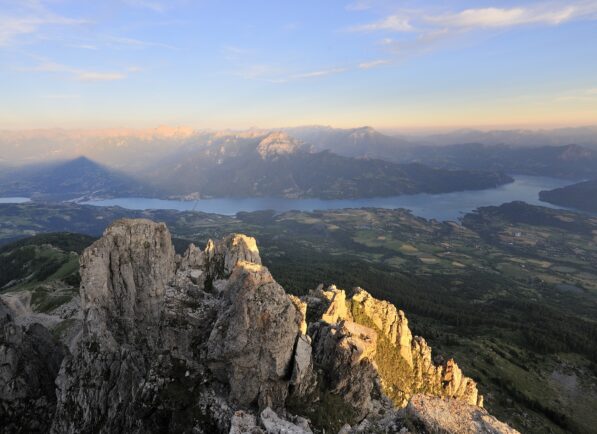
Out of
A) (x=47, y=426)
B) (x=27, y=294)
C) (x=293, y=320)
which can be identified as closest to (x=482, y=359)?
(x=293, y=320)

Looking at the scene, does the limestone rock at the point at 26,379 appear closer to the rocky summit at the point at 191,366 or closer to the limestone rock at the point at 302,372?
the rocky summit at the point at 191,366

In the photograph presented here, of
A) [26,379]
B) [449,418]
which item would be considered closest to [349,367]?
[449,418]

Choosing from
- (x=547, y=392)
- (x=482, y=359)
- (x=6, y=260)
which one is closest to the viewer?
(x=547, y=392)

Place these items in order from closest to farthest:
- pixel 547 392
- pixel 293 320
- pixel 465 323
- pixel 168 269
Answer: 1. pixel 293 320
2. pixel 168 269
3. pixel 547 392
4. pixel 465 323

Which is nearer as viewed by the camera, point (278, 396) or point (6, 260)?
point (278, 396)

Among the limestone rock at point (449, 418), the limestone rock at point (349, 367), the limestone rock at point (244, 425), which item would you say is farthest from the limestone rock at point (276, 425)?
the limestone rock at point (349, 367)

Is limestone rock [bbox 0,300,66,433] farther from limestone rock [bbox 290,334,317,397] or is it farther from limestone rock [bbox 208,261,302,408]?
limestone rock [bbox 290,334,317,397]

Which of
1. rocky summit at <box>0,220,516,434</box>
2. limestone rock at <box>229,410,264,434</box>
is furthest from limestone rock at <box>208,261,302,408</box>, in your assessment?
limestone rock at <box>229,410,264,434</box>

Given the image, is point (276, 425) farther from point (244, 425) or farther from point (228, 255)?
point (228, 255)

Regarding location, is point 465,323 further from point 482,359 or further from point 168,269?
point 168,269
